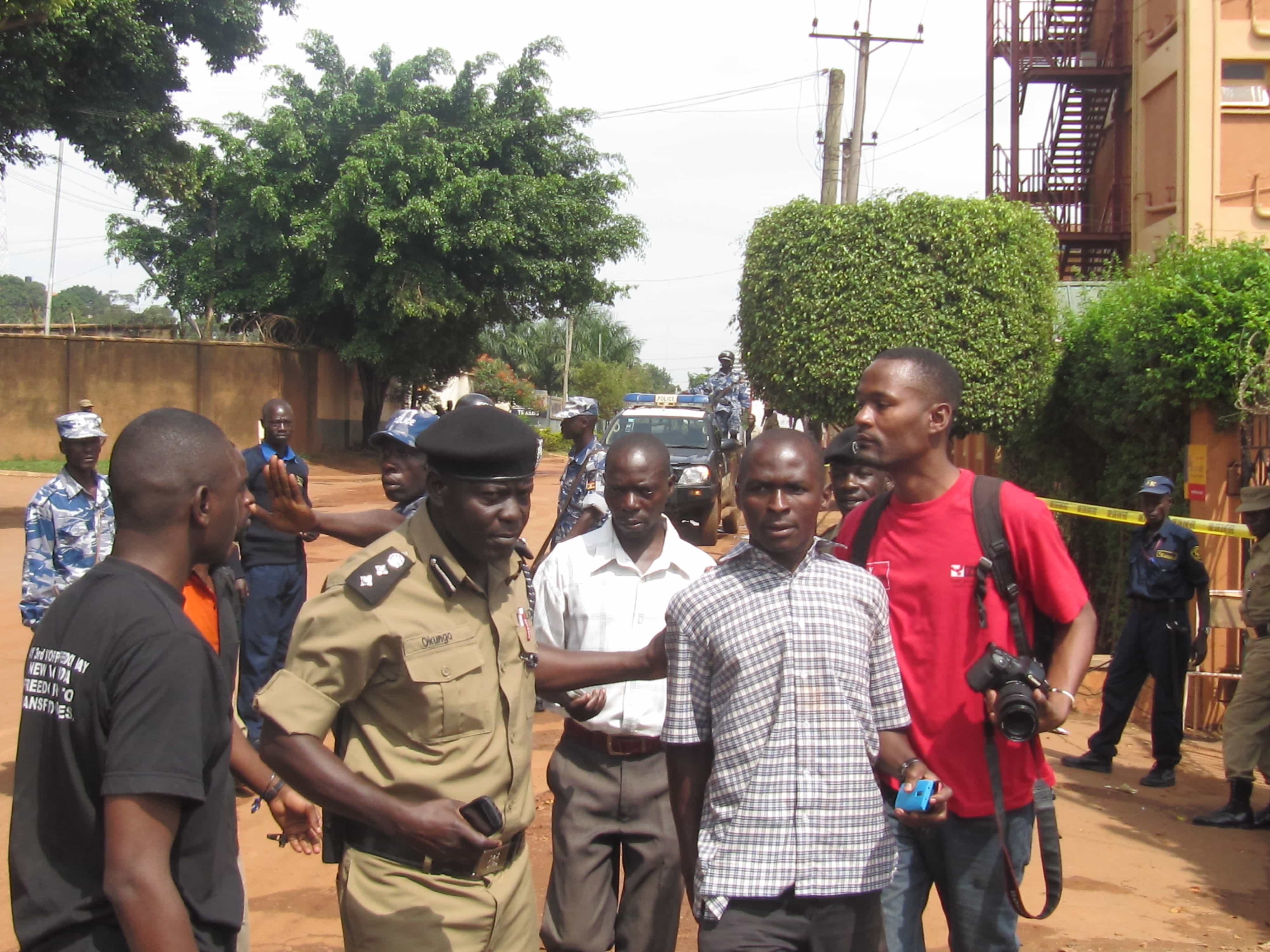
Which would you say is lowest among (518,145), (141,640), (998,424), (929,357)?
(141,640)

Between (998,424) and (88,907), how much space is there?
1159 centimetres

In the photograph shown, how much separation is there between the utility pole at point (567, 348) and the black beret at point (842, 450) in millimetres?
50102

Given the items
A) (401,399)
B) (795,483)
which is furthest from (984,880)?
(401,399)

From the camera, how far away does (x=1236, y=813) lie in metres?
6.36

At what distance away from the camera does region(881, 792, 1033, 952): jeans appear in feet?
10.0

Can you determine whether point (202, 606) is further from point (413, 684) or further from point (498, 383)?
point (498, 383)

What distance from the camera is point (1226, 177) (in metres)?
15.8

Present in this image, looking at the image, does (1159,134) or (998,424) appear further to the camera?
(1159,134)

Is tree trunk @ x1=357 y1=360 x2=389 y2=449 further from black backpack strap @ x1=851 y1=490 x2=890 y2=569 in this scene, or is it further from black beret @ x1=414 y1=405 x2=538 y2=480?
black beret @ x1=414 y1=405 x2=538 y2=480

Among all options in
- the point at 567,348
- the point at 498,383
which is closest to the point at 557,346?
the point at 567,348

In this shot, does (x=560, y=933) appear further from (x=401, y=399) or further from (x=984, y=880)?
(x=401, y=399)

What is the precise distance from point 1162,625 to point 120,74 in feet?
57.0

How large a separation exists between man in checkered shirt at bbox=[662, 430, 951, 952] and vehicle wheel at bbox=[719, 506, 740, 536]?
1385 centimetres

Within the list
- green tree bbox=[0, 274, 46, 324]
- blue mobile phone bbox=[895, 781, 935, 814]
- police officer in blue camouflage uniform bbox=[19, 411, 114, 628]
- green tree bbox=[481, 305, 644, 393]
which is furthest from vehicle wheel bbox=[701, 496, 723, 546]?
green tree bbox=[0, 274, 46, 324]
